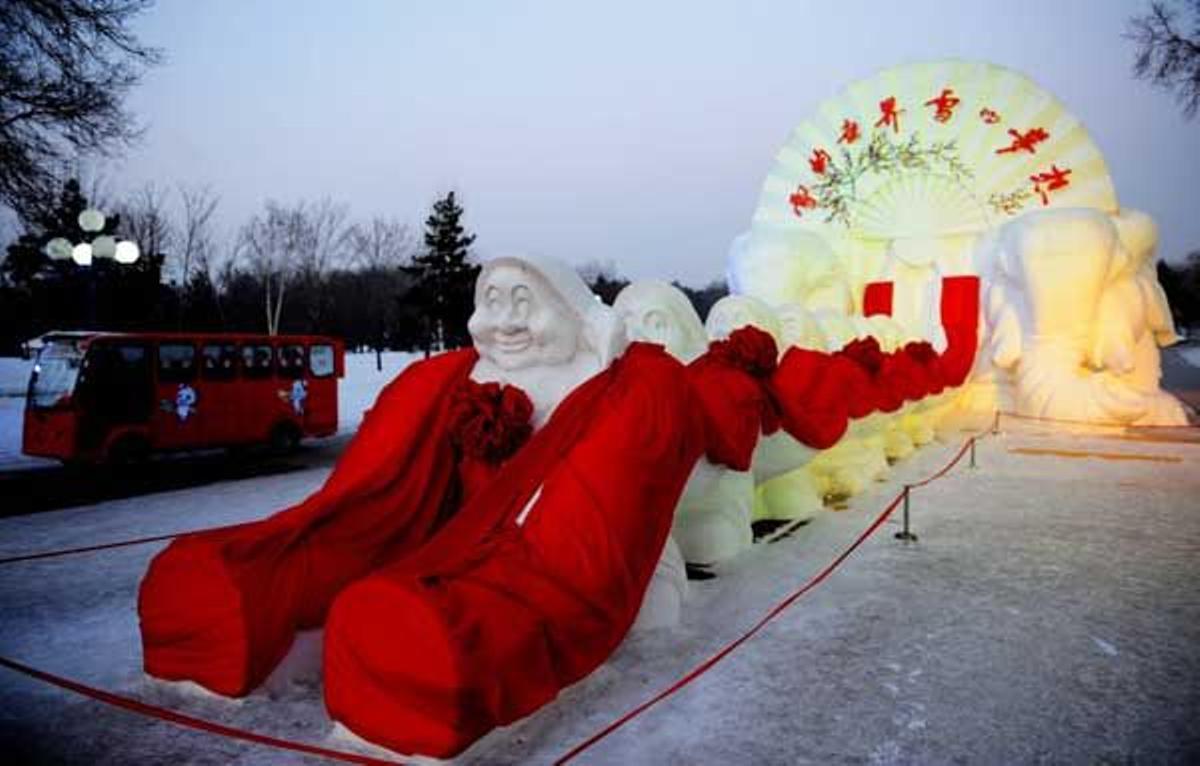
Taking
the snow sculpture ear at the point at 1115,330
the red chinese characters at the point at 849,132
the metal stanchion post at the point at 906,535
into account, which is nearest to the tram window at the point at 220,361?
the metal stanchion post at the point at 906,535

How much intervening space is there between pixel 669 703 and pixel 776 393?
216cm

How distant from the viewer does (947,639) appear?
3.31m

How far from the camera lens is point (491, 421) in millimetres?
3047

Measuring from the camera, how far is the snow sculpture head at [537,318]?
124 inches

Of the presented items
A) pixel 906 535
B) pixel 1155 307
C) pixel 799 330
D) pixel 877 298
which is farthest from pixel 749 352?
pixel 1155 307

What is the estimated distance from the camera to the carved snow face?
3148mm

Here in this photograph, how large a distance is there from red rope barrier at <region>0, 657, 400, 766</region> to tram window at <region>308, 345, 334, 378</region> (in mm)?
8221

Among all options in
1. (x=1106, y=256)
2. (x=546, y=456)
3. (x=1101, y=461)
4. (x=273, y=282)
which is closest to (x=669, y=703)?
(x=546, y=456)

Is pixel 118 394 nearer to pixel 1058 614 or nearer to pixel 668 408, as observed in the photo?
pixel 668 408

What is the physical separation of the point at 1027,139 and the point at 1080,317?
8.27 ft

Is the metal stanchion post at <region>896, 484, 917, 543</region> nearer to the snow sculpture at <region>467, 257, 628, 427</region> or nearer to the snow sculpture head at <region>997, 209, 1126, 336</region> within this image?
the snow sculpture at <region>467, 257, 628, 427</region>

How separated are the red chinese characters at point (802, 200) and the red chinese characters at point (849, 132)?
2.70ft

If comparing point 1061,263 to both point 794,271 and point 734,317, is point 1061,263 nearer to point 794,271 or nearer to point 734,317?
point 794,271

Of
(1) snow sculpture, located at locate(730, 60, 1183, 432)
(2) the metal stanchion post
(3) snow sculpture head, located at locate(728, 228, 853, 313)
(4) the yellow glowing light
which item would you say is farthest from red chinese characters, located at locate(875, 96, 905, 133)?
(4) the yellow glowing light
